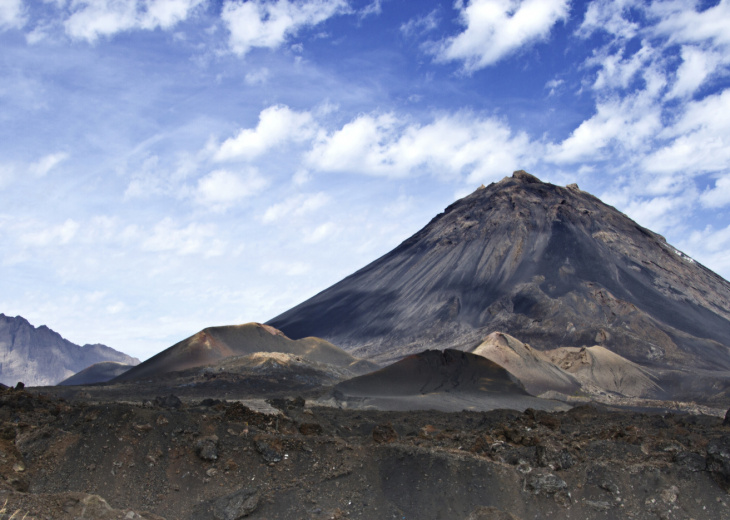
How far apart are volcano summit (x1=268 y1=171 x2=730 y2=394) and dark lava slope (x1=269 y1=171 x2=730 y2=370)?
7.1 inches

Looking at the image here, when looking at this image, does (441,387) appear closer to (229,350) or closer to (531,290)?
(229,350)

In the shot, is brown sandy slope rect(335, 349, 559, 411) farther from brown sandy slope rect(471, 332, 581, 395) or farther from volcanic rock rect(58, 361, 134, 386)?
volcanic rock rect(58, 361, 134, 386)

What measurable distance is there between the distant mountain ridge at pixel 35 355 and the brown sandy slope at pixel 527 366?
341ft

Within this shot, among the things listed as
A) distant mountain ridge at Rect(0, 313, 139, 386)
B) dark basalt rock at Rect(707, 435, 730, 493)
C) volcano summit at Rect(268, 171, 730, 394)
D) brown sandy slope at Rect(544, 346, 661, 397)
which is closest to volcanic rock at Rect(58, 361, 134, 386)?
volcano summit at Rect(268, 171, 730, 394)

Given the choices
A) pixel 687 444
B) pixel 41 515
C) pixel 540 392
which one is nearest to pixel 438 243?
pixel 540 392

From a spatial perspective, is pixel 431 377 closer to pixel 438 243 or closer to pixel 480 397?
pixel 480 397

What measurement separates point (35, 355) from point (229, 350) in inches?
3897

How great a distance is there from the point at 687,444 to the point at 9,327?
146829 mm

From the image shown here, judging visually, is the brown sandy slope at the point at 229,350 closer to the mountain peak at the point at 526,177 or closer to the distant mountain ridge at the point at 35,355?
the mountain peak at the point at 526,177

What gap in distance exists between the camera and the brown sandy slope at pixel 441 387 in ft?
110

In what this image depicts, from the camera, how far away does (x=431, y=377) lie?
Answer: 39.5 metres

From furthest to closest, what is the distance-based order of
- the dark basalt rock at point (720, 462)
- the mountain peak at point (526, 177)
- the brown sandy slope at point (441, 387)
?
1. the mountain peak at point (526, 177)
2. the brown sandy slope at point (441, 387)
3. the dark basalt rock at point (720, 462)

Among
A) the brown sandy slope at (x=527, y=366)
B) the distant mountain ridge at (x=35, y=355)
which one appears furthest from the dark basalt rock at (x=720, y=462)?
the distant mountain ridge at (x=35, y=355)

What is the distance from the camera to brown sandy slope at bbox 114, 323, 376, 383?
168 ft
